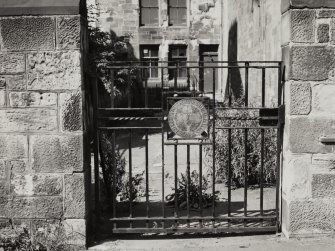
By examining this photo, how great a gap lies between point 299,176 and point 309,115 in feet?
1.91

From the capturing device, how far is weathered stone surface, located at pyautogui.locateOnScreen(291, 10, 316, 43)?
3.92 metres

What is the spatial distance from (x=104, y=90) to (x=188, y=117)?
793 centimetres

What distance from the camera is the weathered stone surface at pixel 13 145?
3.93 meters

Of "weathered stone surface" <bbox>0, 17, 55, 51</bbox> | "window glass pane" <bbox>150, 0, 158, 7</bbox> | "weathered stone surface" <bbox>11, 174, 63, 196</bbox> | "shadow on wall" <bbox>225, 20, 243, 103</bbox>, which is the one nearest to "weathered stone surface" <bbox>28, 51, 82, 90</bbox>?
"weathered stone surface" <bbox>0, 17, 55, 51</bbox>

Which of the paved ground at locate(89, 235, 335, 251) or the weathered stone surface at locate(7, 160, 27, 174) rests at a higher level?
the weathered stone surface at locate(7, 160, 27, 174)

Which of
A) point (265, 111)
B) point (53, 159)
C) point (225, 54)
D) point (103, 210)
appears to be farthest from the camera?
Result: point (225, 54)

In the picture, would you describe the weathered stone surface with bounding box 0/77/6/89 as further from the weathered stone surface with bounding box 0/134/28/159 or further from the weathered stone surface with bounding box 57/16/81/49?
the weathered stone surface with bounding box 57/16/81/49

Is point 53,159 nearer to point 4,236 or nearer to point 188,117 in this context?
point 4,236

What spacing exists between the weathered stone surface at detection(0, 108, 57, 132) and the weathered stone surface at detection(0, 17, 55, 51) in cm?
56

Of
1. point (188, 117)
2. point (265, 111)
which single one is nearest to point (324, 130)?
point (265, 111)

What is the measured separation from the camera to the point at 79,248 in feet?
13.3

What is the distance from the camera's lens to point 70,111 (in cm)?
392

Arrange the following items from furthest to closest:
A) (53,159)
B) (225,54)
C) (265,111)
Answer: (225,54) → (265,111) → (53,159)

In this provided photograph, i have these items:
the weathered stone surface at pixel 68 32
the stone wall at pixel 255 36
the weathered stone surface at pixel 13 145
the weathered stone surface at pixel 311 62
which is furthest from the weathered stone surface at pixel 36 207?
the stone wall at pixel 255 36
